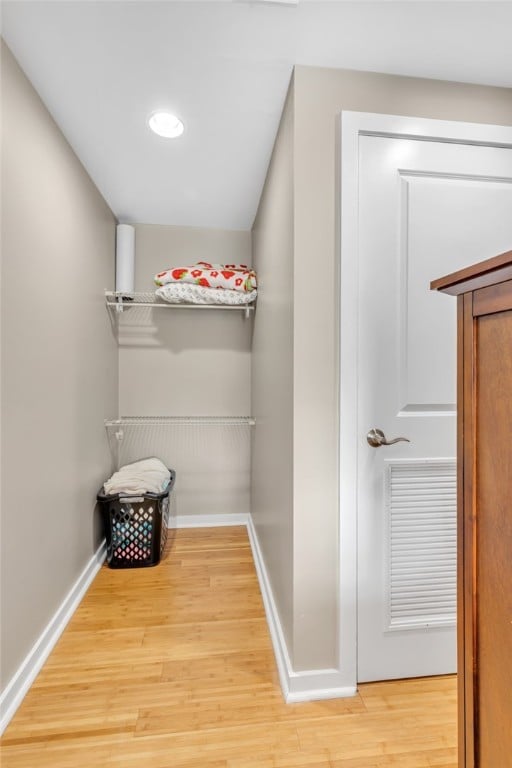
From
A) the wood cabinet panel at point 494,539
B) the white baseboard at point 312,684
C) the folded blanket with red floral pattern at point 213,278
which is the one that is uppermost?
the folded blanket with red floral pattern at point 213,278

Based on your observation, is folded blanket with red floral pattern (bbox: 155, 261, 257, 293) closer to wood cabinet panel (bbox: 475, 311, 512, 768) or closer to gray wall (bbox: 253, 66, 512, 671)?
gray wall (bbox: 253, 66, 512, 671)

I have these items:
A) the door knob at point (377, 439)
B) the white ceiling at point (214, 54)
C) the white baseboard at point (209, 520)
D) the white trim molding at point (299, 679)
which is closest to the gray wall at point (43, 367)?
the white ceiling at point (214, 54)

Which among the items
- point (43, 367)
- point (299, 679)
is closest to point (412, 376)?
point (299, 679)

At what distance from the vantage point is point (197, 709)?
1.29 m

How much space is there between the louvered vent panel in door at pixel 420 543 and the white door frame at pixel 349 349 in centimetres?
15

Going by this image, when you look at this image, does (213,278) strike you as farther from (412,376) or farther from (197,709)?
(197,709)

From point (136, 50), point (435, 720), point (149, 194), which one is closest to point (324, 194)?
point (136, 50)

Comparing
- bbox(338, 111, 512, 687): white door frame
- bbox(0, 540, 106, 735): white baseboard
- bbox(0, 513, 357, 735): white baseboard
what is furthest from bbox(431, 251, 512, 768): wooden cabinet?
bbox(0, 540, 106, 735): white baseboard

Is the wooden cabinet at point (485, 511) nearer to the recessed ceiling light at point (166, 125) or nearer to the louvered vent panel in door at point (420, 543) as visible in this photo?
the louvered vent panel in door at point (420, 543)

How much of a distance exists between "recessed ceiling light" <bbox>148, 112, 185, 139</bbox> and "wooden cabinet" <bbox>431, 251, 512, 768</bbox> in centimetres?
149

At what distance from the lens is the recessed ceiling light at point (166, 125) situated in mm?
1643

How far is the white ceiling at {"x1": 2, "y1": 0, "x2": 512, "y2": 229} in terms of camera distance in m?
1.17

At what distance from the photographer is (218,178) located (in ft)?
6.97

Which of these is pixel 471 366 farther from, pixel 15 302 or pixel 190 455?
pixel 190 455
